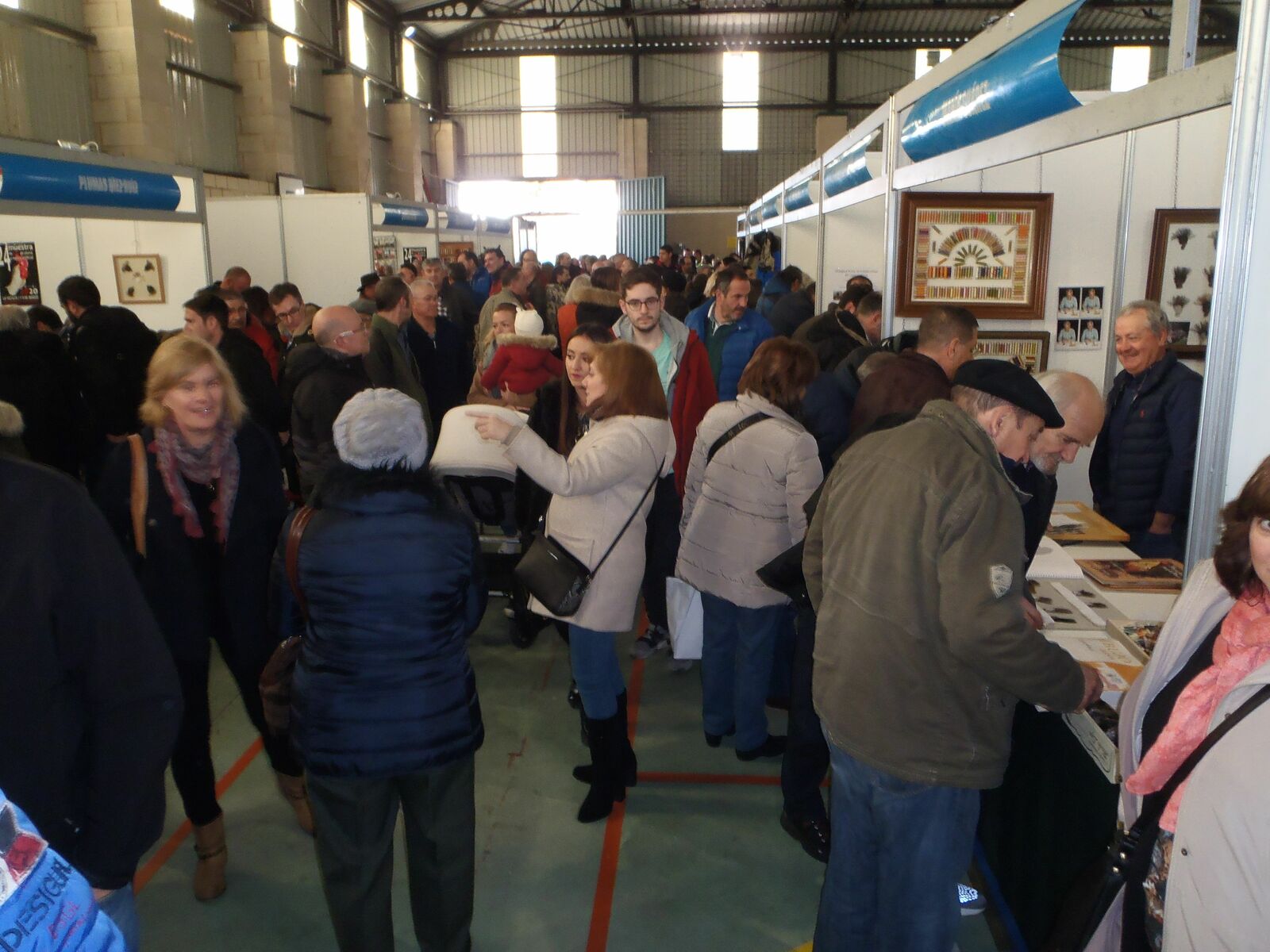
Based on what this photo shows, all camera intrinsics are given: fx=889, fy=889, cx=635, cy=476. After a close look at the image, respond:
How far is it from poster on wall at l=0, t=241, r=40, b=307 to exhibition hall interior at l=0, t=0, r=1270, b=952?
57 mm

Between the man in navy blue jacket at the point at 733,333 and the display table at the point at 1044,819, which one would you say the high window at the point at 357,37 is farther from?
the display table at the point at 1044,819

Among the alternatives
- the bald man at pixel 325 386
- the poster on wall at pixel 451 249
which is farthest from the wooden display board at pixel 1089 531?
the poster on wall at pixel 451 249

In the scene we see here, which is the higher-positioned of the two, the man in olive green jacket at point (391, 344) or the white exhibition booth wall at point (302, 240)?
the white exhibition booth wall at point (302, 240)

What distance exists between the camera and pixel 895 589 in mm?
1666

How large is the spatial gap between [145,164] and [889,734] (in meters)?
5.68

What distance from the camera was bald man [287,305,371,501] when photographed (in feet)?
11.5

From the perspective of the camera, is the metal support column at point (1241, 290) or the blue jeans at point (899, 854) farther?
the blue jeans at point (899, 854)

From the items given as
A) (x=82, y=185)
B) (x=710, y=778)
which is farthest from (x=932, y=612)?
(x=82, y=185)

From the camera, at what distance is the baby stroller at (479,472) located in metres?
3.01

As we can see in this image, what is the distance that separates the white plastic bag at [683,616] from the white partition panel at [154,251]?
4400 mm

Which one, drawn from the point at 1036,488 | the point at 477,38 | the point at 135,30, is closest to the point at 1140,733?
the point at 1036,488

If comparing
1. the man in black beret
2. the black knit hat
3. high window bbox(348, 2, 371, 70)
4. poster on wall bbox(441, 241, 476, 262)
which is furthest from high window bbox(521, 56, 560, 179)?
the man in black beret

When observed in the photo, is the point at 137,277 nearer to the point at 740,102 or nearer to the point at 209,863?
the point at 209,863

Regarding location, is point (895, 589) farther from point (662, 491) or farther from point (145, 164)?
point (145, 164)
